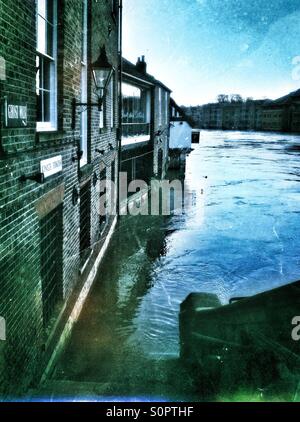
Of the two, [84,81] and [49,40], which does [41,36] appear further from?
[84,81]

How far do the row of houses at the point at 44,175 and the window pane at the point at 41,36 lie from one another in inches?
0.5

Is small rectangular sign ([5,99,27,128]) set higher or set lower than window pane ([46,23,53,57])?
lower

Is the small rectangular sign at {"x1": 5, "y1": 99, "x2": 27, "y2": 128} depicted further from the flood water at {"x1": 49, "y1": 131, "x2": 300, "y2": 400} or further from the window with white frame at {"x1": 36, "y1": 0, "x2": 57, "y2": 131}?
the flood water at {"x1": 49, "y1": 131, "x2": 300, "y2": 400}

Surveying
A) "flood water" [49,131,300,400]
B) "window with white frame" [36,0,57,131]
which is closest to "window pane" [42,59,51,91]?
"window with white frame" [36,0,57,131]

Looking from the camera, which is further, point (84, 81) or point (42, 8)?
point (84, 81)

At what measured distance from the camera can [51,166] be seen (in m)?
6.04

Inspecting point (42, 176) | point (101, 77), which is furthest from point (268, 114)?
point (42, 176)

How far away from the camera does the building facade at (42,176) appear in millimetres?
4273

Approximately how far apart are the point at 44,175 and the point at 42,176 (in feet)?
1.64

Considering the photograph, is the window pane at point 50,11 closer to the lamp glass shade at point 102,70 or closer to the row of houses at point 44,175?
the row of houses at point 44,175

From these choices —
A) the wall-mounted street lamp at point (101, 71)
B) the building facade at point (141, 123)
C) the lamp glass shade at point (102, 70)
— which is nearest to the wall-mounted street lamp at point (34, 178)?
the wall-mounted street lamp at point (101, 71)

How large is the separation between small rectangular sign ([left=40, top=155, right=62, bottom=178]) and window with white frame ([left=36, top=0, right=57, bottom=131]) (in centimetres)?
43

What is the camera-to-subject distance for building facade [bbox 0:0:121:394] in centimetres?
427
